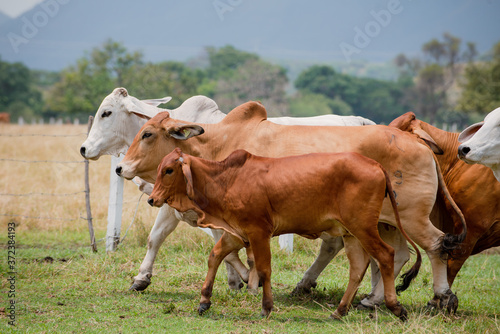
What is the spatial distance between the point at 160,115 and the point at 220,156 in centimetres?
71

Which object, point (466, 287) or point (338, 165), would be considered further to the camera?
point (466, 287)

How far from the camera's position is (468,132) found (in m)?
5.54

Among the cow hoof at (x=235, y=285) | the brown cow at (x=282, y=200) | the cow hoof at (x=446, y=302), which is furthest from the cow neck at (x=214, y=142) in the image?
the cow hoof at (x=446, y=302)

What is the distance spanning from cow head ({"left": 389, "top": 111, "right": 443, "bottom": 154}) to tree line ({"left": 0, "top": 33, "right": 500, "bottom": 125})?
28.0 metres

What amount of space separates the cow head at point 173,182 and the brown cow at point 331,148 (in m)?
0.60

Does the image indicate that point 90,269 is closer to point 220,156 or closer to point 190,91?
point 220,156

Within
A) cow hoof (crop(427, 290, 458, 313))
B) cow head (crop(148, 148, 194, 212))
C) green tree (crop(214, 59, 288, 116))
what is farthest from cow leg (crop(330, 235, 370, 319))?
green tree (crop(214, 59, 288, 116))

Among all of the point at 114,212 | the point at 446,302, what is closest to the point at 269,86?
the point at 114,212

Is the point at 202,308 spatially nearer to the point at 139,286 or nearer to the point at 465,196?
the point at 139,286

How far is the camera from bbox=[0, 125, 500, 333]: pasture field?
4.84 meters

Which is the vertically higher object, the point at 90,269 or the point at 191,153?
the point at 191,153

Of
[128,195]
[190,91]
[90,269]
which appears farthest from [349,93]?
[90,269]

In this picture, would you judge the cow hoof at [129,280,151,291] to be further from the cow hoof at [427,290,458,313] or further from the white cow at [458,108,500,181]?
the white cow at [458,108,500,181]

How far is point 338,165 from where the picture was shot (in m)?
4.84
